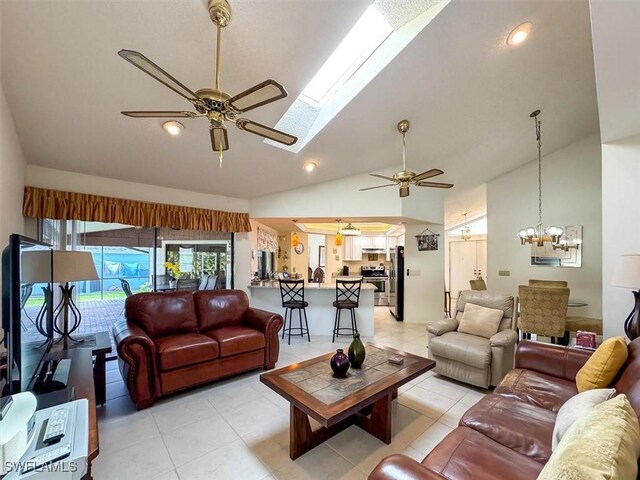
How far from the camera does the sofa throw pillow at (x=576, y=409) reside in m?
1.24

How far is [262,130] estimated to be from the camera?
1.96 meters

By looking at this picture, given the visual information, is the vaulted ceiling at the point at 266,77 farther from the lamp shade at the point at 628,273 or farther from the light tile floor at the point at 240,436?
the light tile floor at the point at 240,436

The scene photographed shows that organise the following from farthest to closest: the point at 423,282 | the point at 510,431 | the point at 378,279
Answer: the point at 378,279, the point at 423,282, the point at 510,431

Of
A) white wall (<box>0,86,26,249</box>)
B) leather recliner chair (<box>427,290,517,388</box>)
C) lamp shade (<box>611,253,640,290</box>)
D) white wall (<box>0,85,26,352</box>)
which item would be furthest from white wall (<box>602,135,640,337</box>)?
white wall (<box>0,86,26,249</box>)

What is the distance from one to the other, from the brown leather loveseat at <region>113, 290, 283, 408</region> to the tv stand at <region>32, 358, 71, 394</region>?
54 cm

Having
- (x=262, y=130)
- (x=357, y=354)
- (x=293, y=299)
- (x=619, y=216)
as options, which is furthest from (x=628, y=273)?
(x=293, y=299)

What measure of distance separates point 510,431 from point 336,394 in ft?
3.30

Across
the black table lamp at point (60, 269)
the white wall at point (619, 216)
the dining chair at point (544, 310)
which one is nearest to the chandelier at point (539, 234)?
the dining chair at point (544, 310)

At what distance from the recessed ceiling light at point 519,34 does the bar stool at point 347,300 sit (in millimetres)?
3379

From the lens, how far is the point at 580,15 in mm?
2264

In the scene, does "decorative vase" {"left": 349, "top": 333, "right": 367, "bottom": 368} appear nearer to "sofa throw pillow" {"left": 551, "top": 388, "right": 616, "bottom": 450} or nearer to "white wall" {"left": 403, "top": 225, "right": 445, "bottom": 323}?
"sofa throw pillow" {"left": 551, "top": 388, "right": 616, "bottom": 450}

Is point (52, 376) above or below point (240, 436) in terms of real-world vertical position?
above

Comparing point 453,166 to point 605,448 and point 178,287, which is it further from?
point 178,287

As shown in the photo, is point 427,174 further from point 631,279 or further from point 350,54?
point 631,279
